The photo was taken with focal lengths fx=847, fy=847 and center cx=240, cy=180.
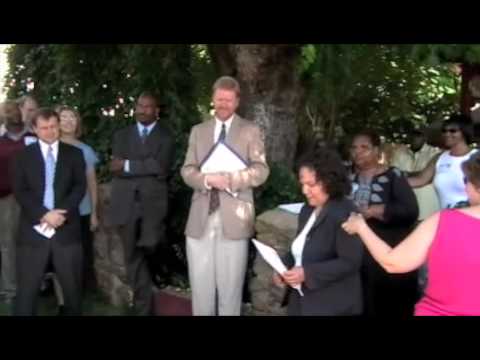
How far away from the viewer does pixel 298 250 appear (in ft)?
14.5

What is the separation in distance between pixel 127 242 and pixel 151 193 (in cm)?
43

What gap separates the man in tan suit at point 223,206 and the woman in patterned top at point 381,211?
664mm

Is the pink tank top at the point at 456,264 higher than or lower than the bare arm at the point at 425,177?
lower

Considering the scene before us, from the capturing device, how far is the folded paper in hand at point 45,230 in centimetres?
582

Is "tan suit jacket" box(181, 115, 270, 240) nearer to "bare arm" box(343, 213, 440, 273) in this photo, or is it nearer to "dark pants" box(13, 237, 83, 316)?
"dark pants" box(13, 237, 83, 316)

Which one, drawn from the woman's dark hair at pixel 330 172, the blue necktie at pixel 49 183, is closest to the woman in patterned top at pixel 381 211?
the woman's dark hair at pixel 330 172

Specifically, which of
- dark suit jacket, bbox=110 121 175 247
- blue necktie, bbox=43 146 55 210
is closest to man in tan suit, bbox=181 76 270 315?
dark suit jacket, bbox=110 121 175 247

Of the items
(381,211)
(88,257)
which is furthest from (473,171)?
(88,257)

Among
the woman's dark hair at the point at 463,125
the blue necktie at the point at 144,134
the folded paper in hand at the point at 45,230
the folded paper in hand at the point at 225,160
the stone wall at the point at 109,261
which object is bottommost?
the stone wall at the point at 109,261

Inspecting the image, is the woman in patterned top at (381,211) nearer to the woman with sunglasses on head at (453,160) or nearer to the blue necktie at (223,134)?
the woman with sunglasses on head at (453,160)

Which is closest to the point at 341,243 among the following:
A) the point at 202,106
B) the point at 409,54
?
the point at 409,54

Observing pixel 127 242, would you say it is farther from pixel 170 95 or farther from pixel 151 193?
pixel 170 95
